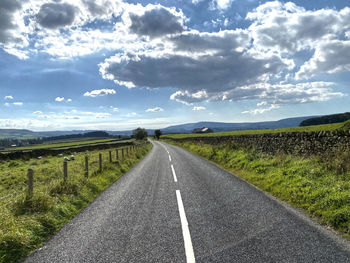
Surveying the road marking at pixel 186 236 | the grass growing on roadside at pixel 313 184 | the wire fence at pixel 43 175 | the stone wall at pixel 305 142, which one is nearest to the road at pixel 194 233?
the road marking at pixel 186 236

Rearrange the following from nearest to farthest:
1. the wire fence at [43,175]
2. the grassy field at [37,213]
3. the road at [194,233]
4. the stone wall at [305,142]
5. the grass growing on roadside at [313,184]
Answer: the road at [194,233]
the grassy field at [37,213]
the grass growing on roadside at [313,184]
the wire fence at [43,175]
the stone wall at [305,142]

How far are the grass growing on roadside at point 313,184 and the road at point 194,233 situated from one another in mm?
518

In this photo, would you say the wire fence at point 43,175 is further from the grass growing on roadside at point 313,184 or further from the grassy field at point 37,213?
the grass growing on roadside at point 313,184

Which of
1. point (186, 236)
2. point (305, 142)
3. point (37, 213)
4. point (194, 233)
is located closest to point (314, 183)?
point (305, 142)

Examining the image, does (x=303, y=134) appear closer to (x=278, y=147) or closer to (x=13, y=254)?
(x=278, y=147)

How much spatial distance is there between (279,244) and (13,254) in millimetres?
5214

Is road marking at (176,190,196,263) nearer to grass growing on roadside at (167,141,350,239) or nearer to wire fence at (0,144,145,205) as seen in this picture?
grass growing on roadside at (167,141,350,239)

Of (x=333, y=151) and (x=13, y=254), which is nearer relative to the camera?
(x=13, y=254)

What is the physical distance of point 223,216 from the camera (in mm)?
5383

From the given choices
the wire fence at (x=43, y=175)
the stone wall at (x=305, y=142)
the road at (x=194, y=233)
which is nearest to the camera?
the road at (x=194, y=233)

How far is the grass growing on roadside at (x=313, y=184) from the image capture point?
5066mm

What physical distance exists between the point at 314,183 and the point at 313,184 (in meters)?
0.15

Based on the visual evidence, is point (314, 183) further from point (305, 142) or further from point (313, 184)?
point (305, 142)

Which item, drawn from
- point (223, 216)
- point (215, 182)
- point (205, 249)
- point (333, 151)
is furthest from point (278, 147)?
point (205, 249)
